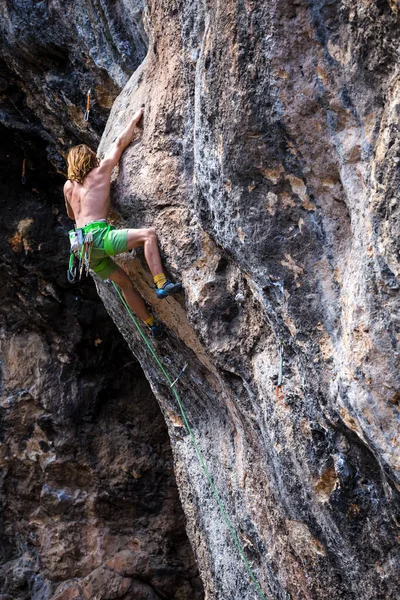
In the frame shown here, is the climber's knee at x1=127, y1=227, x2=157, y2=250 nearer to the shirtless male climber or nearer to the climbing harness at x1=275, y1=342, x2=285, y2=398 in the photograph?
the shirtless male climber

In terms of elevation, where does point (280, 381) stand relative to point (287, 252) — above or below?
below

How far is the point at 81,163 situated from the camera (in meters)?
4.03

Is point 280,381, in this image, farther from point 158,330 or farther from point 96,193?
point 96,193

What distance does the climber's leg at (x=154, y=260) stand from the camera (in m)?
3.87

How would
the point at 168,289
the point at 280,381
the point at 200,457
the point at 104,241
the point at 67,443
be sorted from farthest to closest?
the point at 67,443 → the point at 200,457 → the point at 104,241 → the point at 168,289 → the point at 280,381

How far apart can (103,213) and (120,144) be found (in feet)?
1.36

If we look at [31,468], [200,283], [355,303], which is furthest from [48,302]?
[355,303]

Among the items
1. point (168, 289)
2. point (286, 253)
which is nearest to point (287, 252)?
point (286, 253)

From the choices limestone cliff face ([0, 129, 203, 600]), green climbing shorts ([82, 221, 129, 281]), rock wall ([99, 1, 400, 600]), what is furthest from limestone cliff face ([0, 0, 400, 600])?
limestone cliff face ([0, 129, 203, 600])

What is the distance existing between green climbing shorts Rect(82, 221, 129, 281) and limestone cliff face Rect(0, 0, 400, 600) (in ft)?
0.54

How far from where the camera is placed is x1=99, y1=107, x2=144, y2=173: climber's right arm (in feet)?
13.0

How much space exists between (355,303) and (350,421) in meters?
0.51

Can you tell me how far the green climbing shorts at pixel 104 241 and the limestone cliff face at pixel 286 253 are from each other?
0.16 m

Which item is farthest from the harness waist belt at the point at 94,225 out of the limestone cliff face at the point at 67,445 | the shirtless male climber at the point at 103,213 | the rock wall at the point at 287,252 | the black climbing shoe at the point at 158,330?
the limestone cliff face at the point at 67,445
